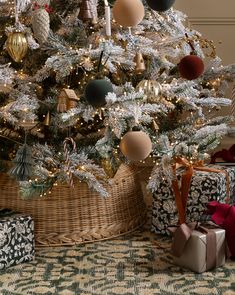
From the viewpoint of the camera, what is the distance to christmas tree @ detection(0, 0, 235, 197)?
1756 mm

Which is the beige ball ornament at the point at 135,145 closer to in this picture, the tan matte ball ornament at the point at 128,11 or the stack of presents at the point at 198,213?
the tan matte ball ornament at the point at 128,11

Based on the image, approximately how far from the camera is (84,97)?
69.9 inches

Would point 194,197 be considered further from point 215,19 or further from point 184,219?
point 215,19

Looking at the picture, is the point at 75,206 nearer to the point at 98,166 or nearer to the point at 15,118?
the point at 98,166

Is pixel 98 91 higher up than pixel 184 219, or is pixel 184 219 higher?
pixel 98 91

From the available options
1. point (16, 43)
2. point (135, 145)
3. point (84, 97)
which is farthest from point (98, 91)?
point (84, 97)

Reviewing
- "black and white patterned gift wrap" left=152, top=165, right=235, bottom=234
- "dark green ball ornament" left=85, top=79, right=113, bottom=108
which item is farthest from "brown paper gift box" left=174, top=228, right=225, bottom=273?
"dark green ball ornament" left=85, top=79, right=113, bottom=108

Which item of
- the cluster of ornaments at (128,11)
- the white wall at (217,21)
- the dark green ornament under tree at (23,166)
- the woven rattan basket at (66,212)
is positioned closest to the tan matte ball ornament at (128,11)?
the cluster of ornaments at (128,11)

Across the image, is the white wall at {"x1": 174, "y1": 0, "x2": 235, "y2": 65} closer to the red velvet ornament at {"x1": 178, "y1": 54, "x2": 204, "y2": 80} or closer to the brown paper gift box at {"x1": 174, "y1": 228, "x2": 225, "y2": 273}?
the brown paper gift box at {"x1": 174, "y1": 228, "x2": 225, "y2": 273}

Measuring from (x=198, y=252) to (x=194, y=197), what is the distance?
325 mm

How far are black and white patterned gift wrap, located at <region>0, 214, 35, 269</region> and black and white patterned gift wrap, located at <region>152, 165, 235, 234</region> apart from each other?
1.57 feet

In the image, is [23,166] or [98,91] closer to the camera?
[98,91]

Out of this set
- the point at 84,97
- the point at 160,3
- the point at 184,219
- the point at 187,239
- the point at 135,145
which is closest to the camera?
the point at 160,3

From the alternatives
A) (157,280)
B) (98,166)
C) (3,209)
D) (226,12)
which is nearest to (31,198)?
(3,209)
